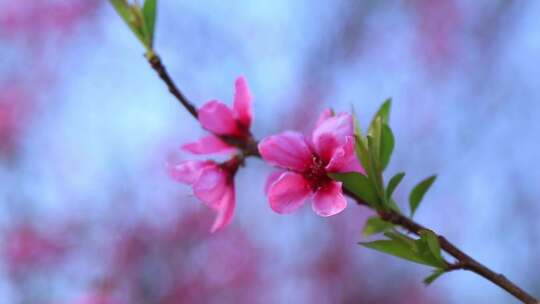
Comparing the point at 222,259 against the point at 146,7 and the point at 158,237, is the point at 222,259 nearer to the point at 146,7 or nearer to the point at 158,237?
the point at 158,237

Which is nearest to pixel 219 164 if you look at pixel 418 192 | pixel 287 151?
pixel 287 151

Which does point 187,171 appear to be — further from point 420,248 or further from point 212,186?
point 420,248

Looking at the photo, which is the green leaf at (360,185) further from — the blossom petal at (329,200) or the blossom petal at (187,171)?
the blossom petal at (187,171)

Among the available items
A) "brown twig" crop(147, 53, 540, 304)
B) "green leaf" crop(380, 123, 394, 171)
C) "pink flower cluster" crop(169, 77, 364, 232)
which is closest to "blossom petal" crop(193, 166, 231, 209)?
"pink flower cluster" crop(169, 77, 364, 232)

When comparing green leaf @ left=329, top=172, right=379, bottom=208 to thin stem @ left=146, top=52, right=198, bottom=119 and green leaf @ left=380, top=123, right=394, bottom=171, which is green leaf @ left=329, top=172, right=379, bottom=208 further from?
thin stem @ left=146, top=52, right=198, bottom=119

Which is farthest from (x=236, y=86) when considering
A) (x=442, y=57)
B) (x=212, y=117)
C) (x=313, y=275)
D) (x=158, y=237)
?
(x=442, y=57)
